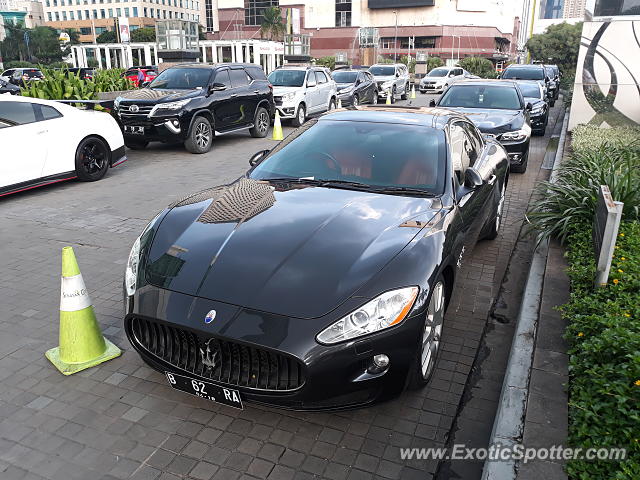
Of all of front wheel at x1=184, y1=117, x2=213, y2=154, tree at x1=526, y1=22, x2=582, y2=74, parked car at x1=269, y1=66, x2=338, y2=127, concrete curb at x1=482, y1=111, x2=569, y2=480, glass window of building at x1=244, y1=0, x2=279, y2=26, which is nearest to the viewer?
concrete curb at x1=482, y1=111, x2=569, y2=480

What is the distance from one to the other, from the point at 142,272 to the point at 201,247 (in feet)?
1.28

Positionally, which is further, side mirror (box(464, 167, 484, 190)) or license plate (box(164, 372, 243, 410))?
side mirror (box(464, 167, 484, 190))

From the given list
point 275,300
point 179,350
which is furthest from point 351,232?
point 179,350

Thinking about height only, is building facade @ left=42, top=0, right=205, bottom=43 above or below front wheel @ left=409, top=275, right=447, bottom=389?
above

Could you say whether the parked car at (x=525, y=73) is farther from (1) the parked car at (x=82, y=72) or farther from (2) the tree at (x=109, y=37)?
(2) the tree at (x=109, y=37)

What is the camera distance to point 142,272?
3.45m

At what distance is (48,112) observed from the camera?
28.8 feet

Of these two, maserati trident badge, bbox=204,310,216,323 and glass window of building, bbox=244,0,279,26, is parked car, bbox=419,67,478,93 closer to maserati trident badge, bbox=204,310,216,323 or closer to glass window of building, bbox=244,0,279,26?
maserati trident badge, bbox=204,310,216,323

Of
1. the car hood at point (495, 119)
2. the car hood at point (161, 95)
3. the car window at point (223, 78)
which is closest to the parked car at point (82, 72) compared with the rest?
the car hood at point (161, 95)

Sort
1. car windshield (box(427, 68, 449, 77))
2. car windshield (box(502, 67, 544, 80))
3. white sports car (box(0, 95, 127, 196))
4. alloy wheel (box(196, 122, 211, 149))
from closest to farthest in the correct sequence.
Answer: white sports car (box(0, 95, 127, 196)) < alloy wheel (box(196, 122, 211, 149)) < car windshield (box(502, 67, 544, 80)) < car windshield (box(427, 68, 449, 77))

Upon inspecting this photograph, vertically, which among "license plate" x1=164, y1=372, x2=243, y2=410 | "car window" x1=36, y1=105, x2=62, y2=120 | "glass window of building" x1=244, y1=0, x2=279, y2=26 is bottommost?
"license plate" x1=164, y1=372, x2=243, y2=410

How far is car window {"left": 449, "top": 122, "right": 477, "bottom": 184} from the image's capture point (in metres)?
4.66

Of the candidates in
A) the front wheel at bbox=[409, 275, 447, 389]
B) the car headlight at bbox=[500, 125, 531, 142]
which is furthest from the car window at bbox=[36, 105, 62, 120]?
A: the car headlight at bbox=[500, 125, 531, 142]

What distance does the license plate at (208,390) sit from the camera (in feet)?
9.79
